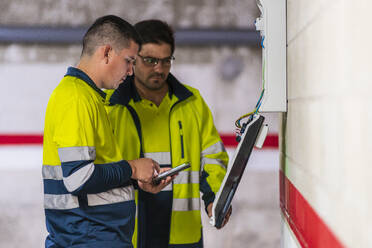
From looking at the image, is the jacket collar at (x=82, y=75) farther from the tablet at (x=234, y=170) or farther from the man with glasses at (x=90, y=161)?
the tablet at (x=234, y=170)

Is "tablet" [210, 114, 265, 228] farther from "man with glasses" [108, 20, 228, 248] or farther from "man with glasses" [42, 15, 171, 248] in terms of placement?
"man with glasses" [108, 20, 228, 248]

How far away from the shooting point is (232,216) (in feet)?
13.1

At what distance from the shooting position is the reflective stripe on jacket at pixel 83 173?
1720mm

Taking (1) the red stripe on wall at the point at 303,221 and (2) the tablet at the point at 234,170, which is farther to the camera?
(2) the tablet at the point at 234,170

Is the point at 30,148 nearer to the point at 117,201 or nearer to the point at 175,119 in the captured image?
the point at 175,119

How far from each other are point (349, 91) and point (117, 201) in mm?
1188

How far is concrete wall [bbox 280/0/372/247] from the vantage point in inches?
31.4

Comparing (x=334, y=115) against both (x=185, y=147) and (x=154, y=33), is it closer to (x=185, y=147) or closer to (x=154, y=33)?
(x=185, y=147)

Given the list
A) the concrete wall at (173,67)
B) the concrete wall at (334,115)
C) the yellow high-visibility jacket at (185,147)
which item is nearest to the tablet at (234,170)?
the concrete wall at (334,115)

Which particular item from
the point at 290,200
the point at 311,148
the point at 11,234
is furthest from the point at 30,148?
the point at 311,148

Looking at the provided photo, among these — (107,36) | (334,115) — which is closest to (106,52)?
(107,36)

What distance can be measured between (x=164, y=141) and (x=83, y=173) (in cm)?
88

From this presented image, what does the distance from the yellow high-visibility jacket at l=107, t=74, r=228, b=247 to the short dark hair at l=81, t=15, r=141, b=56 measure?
527mm

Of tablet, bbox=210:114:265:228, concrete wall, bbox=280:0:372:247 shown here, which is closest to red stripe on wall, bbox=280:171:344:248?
concrete wall, bbox=280:0:372:247
